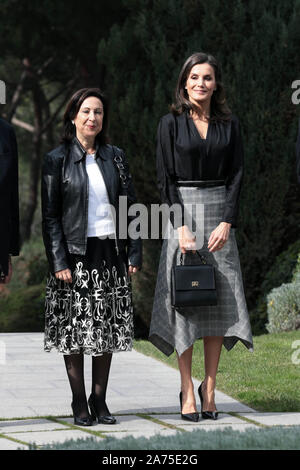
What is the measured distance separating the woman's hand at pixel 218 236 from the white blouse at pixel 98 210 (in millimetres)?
615

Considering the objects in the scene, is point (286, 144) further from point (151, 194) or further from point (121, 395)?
point (121, 395)

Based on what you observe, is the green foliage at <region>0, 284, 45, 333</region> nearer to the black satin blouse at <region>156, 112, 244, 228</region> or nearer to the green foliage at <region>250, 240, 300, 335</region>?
the green foliage at <region>250, 240, 300, 335</region>

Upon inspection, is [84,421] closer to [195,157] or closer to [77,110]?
[195,157]

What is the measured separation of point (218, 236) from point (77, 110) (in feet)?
3.85

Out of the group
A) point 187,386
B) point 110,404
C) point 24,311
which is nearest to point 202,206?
point 187,386

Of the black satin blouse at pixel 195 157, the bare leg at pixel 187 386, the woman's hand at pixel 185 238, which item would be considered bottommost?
the bare leg at pixel 187 386

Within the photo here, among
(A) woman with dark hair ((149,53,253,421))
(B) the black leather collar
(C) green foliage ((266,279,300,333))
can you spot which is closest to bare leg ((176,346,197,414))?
(A) woman with dark hair ((149,53,253,421))

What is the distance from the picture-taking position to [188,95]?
6254 millimetres

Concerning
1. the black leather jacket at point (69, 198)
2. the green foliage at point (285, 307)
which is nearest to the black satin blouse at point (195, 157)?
the black leather jacket at point (69, 198)

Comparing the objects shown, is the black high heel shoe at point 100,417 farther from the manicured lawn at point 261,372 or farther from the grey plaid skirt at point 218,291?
the manicured lawn at point 261,372

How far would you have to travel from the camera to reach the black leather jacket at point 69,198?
598 cm

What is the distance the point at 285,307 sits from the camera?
35.0ft

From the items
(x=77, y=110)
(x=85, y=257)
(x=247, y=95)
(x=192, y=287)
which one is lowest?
(x=192, y=287)

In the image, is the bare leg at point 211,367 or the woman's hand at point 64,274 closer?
the woman's hand at point 64,274
